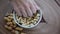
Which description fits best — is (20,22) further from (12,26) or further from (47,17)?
(47,17)

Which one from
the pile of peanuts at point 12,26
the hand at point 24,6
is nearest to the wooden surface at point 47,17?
the pile of peanuts at point 12,26

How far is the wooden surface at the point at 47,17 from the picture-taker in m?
0.89

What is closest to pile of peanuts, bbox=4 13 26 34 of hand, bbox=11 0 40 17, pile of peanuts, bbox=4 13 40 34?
pile of peanuts, bbox=4 13 40 34

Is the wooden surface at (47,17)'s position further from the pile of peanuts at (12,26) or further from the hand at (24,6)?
the hand at (24,6)

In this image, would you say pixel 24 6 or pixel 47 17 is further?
pixel 47 17

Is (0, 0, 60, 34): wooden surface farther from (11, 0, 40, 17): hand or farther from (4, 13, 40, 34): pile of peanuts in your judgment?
(11, 0, 40, 17): hand

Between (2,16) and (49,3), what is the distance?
28 centimetres

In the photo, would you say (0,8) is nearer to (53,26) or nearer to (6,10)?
(6,10)

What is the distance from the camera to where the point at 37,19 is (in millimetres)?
898

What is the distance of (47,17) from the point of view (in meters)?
0.93

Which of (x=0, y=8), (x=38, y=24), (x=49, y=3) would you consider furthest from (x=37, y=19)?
(x=0, y=8)

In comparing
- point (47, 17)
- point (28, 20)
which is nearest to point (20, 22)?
point (28, 20)

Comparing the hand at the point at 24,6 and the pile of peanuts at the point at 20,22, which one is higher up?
the hand at the point at 24,6

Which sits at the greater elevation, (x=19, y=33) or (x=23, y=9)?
(x=23, y=9)
